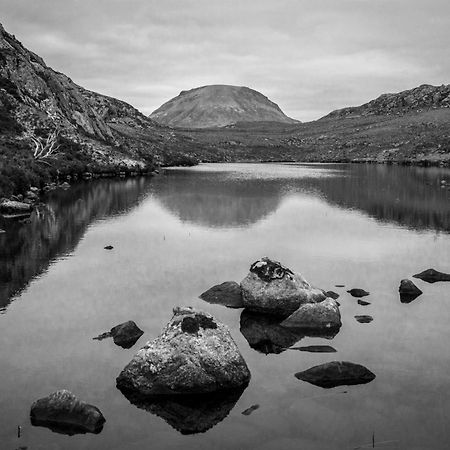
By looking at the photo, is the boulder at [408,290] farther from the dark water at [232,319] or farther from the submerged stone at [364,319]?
the submerged stone at [364,319]

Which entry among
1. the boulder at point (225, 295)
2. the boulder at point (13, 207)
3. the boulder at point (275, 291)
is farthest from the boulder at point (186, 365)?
the boulder at point (13, 207)

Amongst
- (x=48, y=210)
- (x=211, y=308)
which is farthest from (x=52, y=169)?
(x=211, y=308)

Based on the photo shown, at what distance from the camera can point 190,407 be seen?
16.0 metres

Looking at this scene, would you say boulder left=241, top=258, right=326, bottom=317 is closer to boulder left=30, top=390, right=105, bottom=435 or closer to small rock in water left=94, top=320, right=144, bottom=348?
small rock in water left=94, top=320, right=144, bottom=348

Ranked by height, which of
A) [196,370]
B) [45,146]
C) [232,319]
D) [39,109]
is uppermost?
[39,109]

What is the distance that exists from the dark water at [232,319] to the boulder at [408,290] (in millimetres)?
553

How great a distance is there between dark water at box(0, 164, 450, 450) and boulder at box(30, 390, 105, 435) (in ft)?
1.05

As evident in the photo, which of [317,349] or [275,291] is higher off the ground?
[275,291]

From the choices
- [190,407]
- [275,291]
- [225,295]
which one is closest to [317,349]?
[275,291]

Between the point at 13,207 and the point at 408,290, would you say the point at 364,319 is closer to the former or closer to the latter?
the point at 408,290

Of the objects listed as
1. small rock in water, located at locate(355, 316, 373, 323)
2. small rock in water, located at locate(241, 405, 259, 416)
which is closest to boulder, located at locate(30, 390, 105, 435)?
small rock in water, located at locate(241, 405, 259, 416)

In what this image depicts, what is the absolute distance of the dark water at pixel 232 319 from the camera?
48.1ft

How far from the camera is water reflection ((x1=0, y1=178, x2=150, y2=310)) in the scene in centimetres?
3088

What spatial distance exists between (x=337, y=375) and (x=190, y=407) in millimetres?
5019
